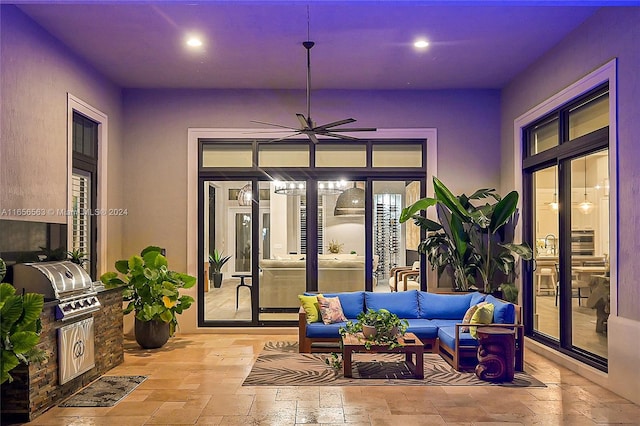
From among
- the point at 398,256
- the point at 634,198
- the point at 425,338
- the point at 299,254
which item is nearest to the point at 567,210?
the point at 634,198

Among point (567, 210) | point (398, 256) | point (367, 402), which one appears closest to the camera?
point (367, 402)

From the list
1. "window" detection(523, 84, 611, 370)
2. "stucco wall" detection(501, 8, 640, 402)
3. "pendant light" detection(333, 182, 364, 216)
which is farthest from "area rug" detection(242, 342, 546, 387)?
"pendant light" detection(333, 182, 364, 216)

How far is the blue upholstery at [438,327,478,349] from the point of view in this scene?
5508mm

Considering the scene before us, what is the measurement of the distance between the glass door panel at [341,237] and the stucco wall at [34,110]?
3545 mm

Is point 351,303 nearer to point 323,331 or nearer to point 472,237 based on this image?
point 323,331

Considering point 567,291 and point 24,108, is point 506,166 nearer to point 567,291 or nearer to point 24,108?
point 567,291

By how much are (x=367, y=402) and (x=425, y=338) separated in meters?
1.84

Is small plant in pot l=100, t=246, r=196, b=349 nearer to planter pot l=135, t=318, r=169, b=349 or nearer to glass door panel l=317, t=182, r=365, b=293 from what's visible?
planter pot l=135, t=318, r=169, b=349

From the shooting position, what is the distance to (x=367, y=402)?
A: 445cm

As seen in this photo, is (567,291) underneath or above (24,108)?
underneath

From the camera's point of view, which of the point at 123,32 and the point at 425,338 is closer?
the point at 123,32

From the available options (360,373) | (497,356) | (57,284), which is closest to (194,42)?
(57,284)

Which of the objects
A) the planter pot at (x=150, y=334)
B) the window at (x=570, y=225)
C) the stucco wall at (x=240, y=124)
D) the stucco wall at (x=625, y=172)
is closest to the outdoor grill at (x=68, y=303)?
the planter pot at (x=150, y=334)

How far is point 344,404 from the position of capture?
438cm
